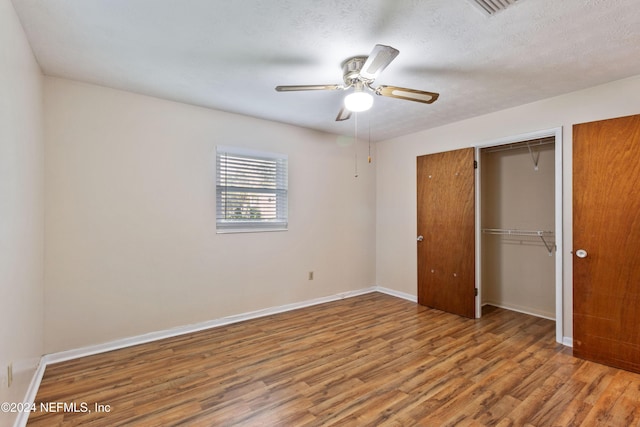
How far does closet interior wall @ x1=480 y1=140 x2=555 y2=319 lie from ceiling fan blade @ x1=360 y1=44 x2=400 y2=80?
274 centimetres

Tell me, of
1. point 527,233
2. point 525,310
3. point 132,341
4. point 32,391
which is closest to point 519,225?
point 527,233

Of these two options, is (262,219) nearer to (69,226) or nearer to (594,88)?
(69,226)

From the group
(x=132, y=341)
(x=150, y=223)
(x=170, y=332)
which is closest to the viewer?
(x=132, y=341)

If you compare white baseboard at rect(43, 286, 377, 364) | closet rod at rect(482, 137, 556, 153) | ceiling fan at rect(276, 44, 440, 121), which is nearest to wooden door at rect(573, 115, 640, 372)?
closet rod at rect(482, 137, 556, 153)

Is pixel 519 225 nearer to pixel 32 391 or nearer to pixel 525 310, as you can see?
pixel 525 310

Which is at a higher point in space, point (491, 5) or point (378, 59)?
point (491, 5)

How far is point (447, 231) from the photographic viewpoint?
3977mm

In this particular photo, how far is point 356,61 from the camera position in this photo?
222cm

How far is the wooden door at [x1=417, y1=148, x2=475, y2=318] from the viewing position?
148 inches

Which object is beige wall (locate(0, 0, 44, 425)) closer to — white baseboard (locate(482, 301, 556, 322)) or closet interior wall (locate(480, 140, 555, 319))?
closet interior wall (locate(480, 140, 555, 319))

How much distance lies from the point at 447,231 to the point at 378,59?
2.77 meters

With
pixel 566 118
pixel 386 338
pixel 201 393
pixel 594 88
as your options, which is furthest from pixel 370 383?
pixel 594 88

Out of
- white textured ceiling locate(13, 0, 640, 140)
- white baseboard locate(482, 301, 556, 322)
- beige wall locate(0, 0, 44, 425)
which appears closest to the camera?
beige wall locate(0, 0, 44, 425)

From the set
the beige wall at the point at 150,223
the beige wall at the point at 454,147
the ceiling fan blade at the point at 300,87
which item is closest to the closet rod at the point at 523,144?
the beige wall at the point at 454,147
